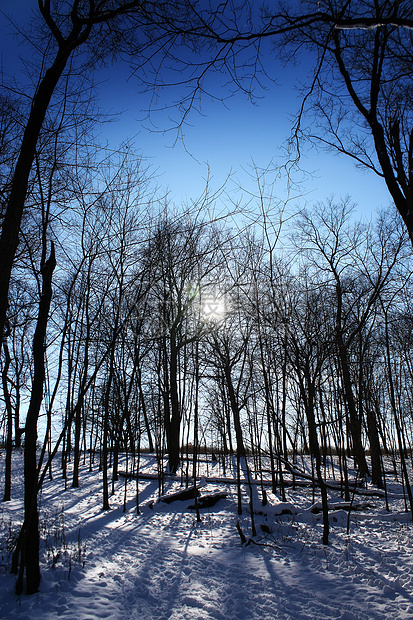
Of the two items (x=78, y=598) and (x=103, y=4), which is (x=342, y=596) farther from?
(x=103, y=4)

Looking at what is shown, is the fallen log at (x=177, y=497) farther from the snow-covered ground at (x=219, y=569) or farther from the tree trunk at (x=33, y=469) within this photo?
the tree trunk at (x=33, y=469)

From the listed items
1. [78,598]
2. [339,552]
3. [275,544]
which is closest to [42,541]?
[78,598]

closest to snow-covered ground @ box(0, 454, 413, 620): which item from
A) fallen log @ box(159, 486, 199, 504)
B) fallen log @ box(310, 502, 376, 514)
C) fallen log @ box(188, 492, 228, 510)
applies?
fallen log @ box(310, 502, 376, 514)

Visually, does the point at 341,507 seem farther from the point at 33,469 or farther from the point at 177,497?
the point at 33,469

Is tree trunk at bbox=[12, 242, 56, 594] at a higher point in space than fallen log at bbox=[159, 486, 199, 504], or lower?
higher

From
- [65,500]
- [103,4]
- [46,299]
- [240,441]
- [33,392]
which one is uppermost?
[103,4]

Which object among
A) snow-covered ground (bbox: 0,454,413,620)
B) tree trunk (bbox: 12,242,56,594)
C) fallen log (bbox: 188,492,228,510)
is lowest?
fallen log (bbox: 188,492,228,510)

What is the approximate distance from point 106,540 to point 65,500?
475 centimetres

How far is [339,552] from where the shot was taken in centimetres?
495

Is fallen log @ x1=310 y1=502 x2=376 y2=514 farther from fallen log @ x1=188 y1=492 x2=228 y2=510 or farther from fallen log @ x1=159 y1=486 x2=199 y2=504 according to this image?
fallen log @ x1=159 y1=486 x2=199 y2=504

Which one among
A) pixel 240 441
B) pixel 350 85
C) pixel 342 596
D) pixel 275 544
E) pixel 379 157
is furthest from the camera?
pixel 240 441

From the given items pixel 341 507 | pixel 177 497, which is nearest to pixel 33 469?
pixel 177 497

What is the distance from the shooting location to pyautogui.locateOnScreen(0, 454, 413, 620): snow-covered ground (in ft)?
11.5

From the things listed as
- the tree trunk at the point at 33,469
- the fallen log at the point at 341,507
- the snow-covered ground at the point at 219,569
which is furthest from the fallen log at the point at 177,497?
the tree trunk at the point at 33,469
